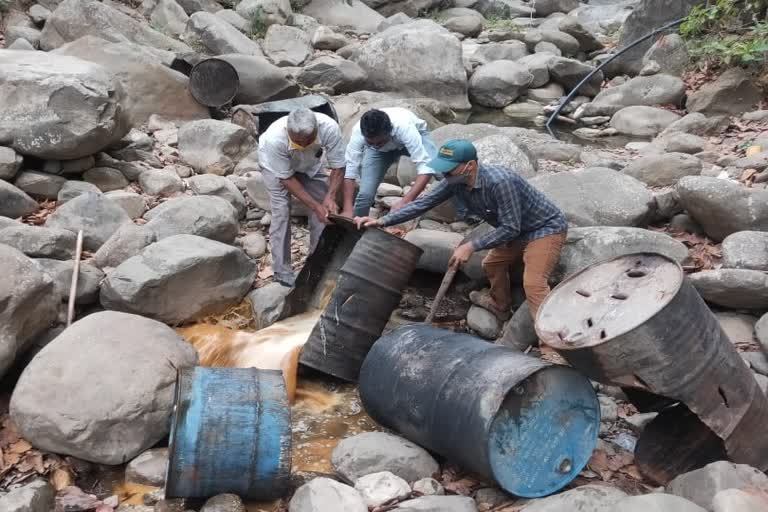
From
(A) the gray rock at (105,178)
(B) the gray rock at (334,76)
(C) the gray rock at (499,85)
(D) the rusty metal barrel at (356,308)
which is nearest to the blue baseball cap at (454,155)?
(D) the rusty metal barrel at (356,308)

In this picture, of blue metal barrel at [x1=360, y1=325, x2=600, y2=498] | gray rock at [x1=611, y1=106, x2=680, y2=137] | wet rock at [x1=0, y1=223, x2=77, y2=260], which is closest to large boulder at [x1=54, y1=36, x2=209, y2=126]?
wet rock at [x1=0, y1=223, x2=77, y2=260]

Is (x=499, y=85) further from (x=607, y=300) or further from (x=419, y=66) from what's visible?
(x=607, y=300)

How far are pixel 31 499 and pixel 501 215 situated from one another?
3363 millimetres

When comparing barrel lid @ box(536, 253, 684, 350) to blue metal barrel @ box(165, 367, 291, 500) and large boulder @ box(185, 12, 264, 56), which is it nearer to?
blue metal barrel @ box(165, 367, 291, 500)

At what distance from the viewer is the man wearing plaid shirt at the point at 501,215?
5.35 m

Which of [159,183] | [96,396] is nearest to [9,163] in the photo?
[159,183]

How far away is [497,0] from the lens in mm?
23109

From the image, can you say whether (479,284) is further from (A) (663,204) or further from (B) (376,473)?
(B) (376,473)

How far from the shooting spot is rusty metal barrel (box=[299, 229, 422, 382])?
570 cm

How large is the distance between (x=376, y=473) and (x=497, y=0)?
68.3 feet

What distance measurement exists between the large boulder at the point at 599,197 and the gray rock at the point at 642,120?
17.8 ft

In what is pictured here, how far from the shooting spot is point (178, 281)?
625cm

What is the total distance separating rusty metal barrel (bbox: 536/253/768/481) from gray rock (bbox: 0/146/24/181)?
5.86 metres

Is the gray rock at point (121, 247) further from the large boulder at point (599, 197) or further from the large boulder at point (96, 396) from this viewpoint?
the large boulder at point (599, 197)
